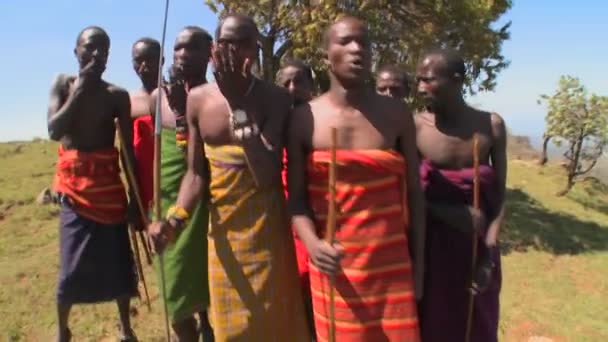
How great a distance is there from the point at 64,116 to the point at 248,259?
1455mm

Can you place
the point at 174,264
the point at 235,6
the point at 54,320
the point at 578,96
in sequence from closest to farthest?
1. the point at 174,264
2. the point at 54,320
3. the point at 235,6
4. the point at 578,96

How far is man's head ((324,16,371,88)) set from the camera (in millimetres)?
2135

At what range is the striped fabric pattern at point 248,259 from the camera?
7.93 feet

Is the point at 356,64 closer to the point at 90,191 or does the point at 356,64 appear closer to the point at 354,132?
the point at 354,132

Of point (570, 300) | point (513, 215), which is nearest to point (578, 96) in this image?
point (513, 215)

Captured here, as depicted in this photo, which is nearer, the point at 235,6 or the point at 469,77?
the point at 235,6

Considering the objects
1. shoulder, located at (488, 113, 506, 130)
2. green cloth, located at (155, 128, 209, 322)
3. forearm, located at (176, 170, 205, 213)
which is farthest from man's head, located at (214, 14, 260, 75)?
shoulder, located at (488, 113, 506, 130)

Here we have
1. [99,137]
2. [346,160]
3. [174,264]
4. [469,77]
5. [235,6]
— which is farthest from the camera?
[469,77]

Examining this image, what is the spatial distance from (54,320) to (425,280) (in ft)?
11.9

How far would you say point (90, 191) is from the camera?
342cm

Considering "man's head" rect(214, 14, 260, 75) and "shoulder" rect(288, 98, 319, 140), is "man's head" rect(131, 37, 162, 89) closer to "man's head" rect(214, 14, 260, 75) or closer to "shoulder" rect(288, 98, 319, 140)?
"man's head" rect(214, 14, 260, 75)

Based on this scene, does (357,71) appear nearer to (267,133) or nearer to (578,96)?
(267,133)

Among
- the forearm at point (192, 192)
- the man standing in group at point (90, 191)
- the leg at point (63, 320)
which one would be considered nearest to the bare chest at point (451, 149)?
the forearm at point (192, 192)

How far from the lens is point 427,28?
31.4 feet
